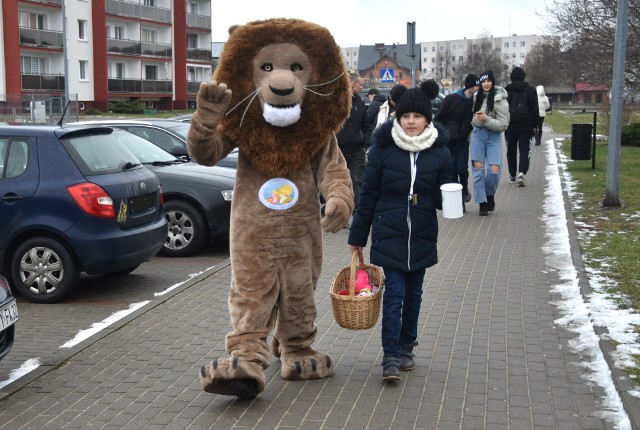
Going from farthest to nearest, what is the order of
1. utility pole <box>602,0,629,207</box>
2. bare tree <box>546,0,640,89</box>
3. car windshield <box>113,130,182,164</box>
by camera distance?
1. bare tree <box>546,0,640,89</box>
2. utility pole <box>602,0,629,207</box>
3. car windshield <box>113,130,182,164</box>

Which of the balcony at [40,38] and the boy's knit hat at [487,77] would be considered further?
the balcony at [40,38]

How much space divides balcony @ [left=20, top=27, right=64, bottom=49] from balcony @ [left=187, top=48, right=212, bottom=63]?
1631 cm

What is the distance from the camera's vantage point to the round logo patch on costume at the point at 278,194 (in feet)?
19.2

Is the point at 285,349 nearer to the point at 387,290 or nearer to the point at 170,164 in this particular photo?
the point at 387,290

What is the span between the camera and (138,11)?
63.2m

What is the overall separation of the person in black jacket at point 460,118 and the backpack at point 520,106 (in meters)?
2.65

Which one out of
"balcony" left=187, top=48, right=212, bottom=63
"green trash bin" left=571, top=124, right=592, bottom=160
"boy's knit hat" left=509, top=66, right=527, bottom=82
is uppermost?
"balcony" left=187, top=48, right=212, bottom=63

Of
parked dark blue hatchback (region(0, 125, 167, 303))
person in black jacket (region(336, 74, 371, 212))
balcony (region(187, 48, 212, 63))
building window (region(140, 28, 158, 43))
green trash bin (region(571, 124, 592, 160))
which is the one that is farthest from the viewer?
balcony (region(187, 48, 212, 63))

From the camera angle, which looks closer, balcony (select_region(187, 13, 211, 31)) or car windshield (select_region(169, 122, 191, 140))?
car windshield (select_region(169, 122, 191, 140))

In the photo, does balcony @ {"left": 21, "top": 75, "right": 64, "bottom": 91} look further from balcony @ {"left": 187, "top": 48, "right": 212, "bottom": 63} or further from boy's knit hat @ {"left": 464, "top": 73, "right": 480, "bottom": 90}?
boy's knit hat @ {"left": 464, "top": 73, "right": 480, "bottom": 90}

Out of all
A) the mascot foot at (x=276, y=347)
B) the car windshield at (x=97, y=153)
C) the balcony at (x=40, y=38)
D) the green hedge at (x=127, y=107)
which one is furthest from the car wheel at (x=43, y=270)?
the green hedge at (x=127, y=107)

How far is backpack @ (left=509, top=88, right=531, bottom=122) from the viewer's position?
16.3 metres

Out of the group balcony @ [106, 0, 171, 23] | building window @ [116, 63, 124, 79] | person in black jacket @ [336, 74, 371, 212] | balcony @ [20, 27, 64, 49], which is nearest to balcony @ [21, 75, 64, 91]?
balcony @ [20, 27, 64, 49]

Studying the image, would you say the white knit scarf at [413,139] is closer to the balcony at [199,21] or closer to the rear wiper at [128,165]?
the rear wiper at [128,165]
